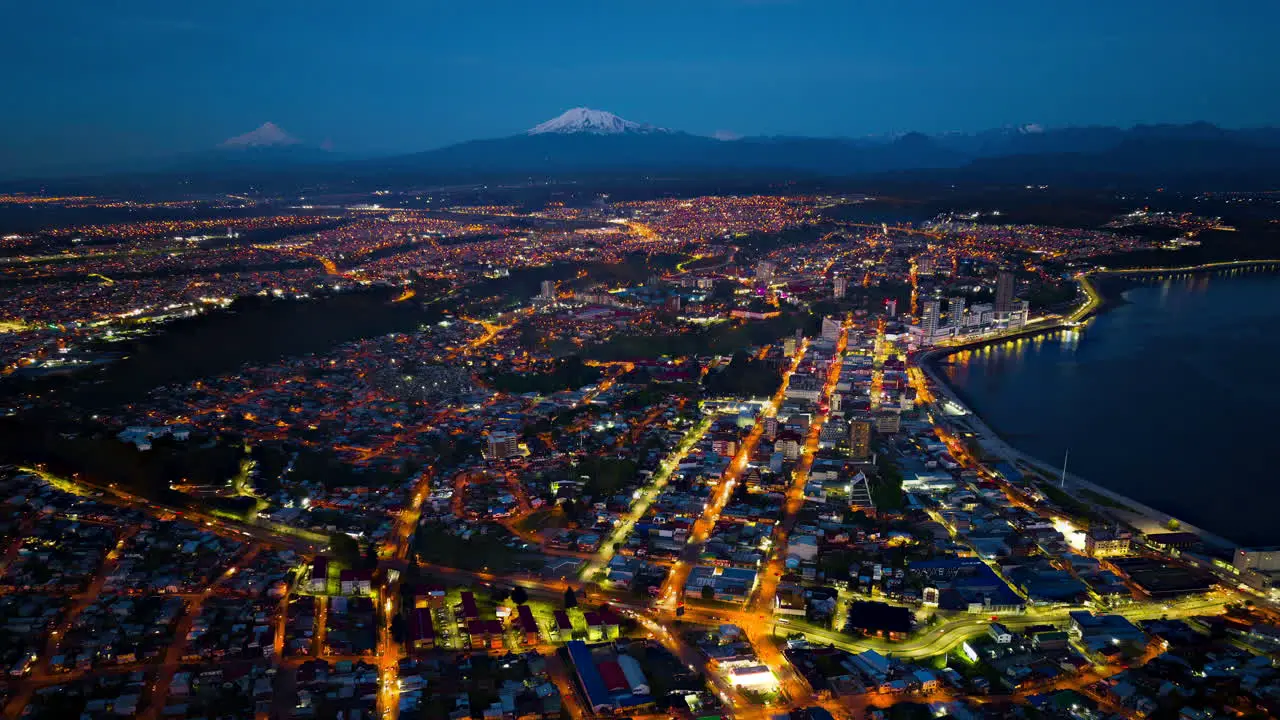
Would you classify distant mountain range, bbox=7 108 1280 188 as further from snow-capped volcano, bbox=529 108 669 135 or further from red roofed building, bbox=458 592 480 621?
red roofed building, bbox=458 592 480 621

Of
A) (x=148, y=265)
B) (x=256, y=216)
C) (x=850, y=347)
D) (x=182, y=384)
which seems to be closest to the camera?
(x=182, y=384)

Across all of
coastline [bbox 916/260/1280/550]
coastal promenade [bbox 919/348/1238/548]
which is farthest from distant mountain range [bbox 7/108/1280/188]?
coastal promenade [bbox 919/348/1238/548]

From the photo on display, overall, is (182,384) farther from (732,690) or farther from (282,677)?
(732,690)

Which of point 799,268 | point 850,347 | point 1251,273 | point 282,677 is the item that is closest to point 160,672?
point 282,677

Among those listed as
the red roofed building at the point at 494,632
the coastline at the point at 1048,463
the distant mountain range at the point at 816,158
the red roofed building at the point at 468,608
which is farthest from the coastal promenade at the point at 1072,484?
the distant mountain range at the point at 816,158

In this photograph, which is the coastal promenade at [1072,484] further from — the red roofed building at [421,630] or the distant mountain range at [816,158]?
the distant mountain range at [816,158]

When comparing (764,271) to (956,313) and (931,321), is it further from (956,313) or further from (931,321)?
(931,321)
